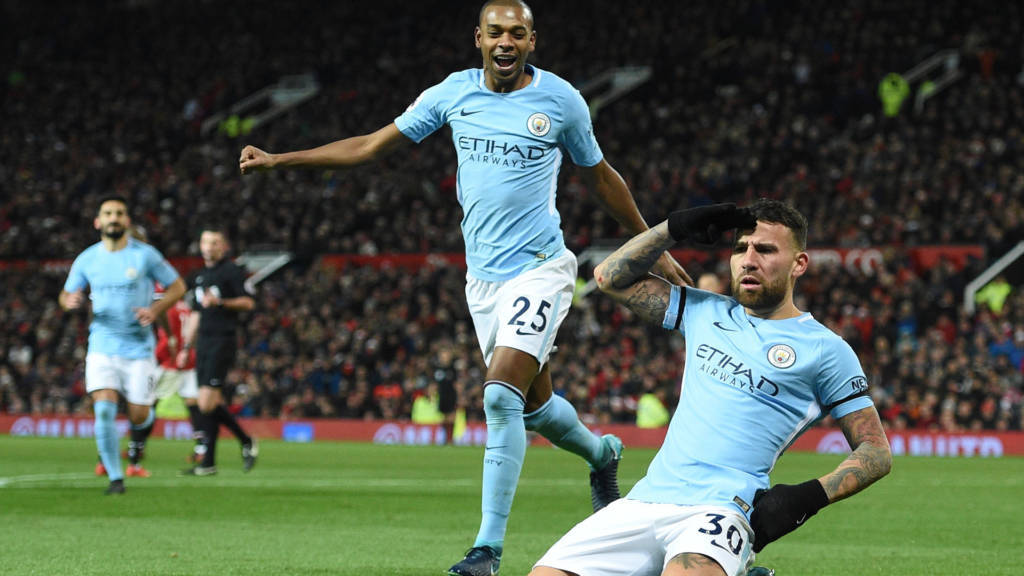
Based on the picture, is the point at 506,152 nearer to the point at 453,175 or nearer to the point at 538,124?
the point at 538,124

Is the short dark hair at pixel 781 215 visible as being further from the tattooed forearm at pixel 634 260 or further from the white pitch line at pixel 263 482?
the white pitch line at pixel 263 482

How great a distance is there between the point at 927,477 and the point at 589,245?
556 inches

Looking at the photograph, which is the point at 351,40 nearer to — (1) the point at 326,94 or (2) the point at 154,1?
(1) the point at 326,94

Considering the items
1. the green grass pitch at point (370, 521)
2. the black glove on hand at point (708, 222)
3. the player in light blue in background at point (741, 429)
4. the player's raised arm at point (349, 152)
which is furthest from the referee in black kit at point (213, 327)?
the player in light blue in background at point (741, 429)

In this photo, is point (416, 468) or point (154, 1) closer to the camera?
point (416, 468)

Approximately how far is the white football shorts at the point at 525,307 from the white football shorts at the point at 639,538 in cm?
211

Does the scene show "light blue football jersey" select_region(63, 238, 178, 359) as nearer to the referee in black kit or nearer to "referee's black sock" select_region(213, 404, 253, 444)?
the referee in black kit

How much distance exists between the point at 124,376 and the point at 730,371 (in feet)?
26.7

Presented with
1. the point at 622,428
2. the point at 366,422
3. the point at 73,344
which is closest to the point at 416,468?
the point at 622,428

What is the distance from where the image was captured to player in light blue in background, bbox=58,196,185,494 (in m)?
11.6

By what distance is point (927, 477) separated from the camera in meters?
15.4

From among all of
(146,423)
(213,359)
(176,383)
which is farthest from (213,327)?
(176,383)

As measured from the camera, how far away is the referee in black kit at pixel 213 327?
14.0m

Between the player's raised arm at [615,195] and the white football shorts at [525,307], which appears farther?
the player's raised arm at [615,195]
